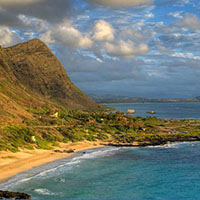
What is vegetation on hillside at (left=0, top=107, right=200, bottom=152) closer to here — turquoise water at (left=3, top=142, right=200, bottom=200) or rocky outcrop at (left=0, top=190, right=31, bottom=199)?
turquoise water at (left=3, top=142, right=200, bottom=200)

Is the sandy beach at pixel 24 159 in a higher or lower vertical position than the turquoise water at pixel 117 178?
higher

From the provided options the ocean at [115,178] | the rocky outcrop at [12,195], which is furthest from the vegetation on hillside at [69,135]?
the rocky outcrop at [12,195]

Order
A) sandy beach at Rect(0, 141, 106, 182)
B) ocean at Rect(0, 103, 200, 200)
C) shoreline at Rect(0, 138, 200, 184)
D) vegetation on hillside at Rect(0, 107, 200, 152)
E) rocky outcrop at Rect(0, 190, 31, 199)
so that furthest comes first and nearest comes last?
vegetation on hillside at Rect(0, 107, 200, 152)
shoreline at Rect(0, 138, 200, 184)
sandy beach at Rect(0, 141, 106, 182)
ocean at Rect(0, 103, 200, 200)
rocky outcrop at Rect(0, 190, 31, 199)

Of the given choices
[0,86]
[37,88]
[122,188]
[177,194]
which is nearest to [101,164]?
[122,188]

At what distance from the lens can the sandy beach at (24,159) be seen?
43.1 m

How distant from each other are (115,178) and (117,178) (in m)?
0.35

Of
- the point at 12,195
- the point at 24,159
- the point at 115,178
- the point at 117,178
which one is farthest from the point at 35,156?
the point at 12,195

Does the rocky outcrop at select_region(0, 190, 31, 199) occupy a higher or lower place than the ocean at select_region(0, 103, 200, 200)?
higher

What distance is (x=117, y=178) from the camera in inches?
1665

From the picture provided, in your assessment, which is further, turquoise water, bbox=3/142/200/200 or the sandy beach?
the sandy beach

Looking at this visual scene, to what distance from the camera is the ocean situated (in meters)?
35.0

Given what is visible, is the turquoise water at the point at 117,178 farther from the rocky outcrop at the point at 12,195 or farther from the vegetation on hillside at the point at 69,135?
the vegetation on hillside at the point at 69,135

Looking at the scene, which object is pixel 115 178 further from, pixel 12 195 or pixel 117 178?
pixel 12 195

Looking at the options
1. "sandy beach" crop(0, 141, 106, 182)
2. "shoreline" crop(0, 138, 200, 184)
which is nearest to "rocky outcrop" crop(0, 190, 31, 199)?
"shoreline" crop(0, 138, 200, 184)
